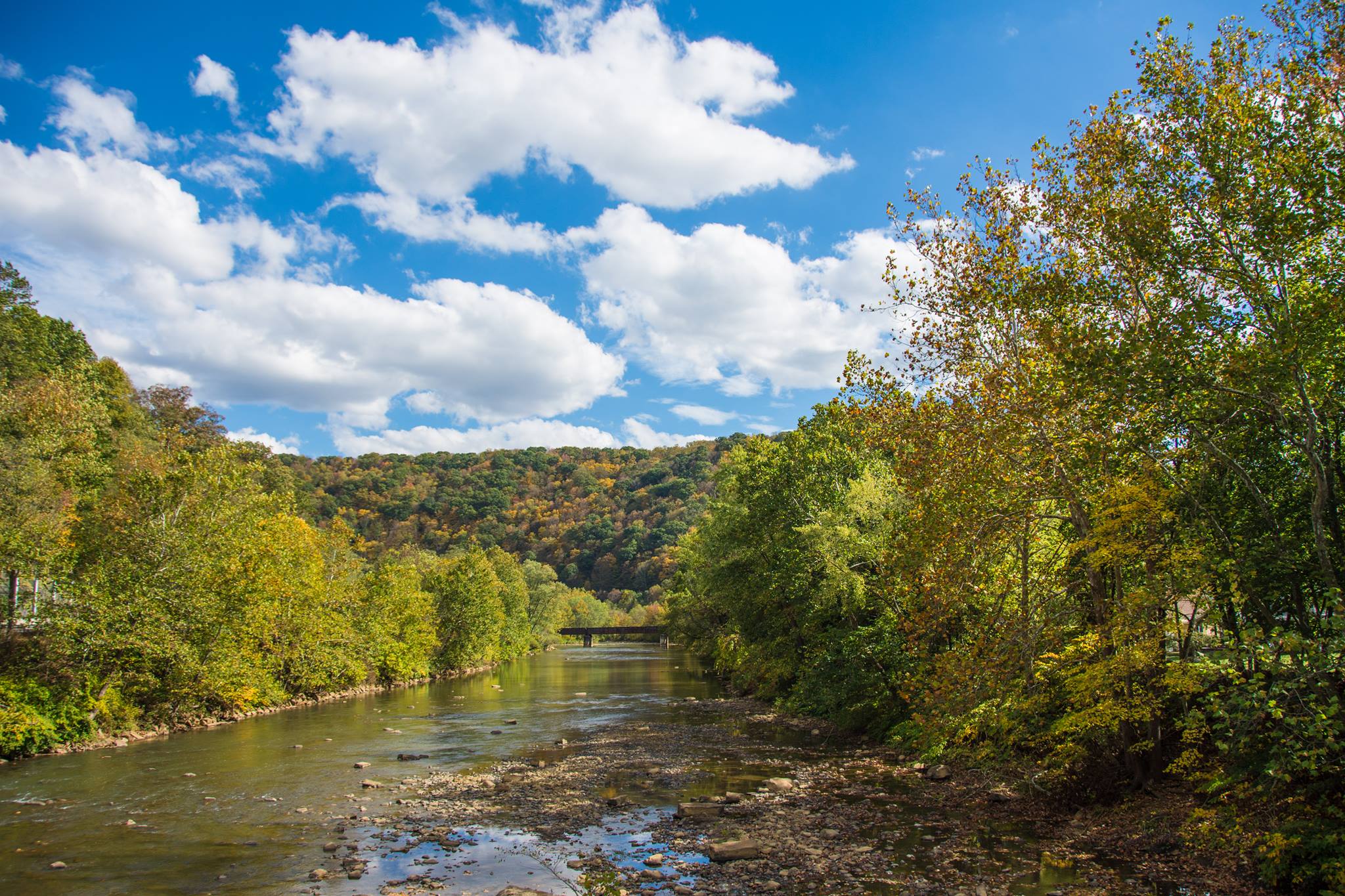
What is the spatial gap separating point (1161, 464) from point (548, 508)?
6690 inches

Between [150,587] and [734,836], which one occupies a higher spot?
[150,587]

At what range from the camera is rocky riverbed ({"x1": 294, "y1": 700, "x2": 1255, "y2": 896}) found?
473 inches

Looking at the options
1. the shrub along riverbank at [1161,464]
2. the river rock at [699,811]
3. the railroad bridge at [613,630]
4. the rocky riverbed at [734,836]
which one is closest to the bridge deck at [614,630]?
the railroad bridge at [613,630]

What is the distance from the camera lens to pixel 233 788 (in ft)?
63.4

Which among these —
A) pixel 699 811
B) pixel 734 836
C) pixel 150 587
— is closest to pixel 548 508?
pixel 150 587

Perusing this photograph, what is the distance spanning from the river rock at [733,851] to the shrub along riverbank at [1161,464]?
13.7 feet

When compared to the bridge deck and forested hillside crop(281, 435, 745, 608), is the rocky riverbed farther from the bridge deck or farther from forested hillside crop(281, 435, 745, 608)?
forested hillside crop(281, 435, 745, 608)

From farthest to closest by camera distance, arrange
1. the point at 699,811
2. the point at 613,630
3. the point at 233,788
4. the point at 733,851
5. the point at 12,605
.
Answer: the point at 613,630 → the point at 12,605 → the point at 233,788 → the point at 699,811 → the point at 733,851

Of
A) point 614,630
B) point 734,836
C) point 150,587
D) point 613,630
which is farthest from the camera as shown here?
Result: point 613,630

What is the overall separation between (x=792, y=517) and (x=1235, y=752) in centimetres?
2539

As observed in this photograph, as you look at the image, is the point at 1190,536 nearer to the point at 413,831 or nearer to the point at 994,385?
the point at 994,385

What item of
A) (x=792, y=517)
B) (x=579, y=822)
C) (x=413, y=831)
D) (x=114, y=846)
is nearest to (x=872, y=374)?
(x=579, y=822)

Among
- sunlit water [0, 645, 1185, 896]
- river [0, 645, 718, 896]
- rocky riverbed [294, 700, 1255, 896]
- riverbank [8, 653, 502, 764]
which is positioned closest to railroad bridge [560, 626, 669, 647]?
riverbank [8, 653, 502, 764]

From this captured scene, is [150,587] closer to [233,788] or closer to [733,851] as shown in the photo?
[233,788]
